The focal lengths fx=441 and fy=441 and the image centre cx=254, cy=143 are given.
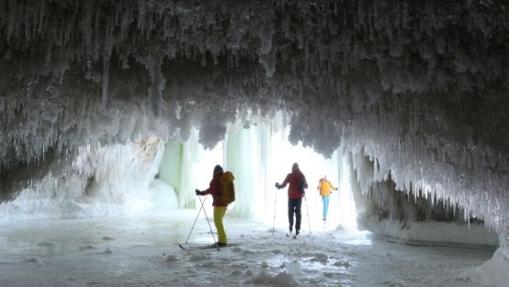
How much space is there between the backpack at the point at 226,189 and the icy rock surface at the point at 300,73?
124cm

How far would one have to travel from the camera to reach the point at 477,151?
15.3ft

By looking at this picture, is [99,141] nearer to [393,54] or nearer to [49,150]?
[49,150]

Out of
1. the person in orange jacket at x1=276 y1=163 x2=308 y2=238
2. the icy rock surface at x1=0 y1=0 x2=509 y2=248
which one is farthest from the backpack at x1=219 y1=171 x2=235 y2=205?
the person in orange jacket at x1=276 y1=163 x2=308 y2=238

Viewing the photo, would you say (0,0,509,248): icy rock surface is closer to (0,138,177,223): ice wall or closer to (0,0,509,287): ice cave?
(0,0,509,287): ice cave

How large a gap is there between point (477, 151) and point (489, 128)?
0.28 m

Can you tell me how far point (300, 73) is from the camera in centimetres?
494

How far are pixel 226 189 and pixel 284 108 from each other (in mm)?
2086

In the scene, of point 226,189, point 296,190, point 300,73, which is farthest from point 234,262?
point 296,190

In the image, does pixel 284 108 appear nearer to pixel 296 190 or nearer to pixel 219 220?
pixel 219 220

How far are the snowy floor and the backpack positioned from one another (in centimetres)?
80

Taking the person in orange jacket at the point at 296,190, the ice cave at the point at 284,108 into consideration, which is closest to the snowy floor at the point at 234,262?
the ice cave at the point at 284,108

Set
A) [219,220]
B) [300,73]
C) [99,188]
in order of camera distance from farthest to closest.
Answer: [99,188], [219,220], [300,73]

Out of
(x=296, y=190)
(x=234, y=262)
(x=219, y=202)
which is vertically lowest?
(x=234, y=262)

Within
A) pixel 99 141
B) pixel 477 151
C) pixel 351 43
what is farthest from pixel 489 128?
pixel 99 141
